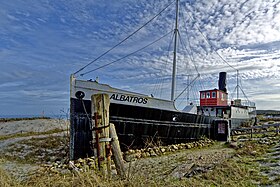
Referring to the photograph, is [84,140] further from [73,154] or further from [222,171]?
[222,171]

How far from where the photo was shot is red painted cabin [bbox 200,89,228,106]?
2062 centimetres

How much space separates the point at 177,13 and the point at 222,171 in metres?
9.94

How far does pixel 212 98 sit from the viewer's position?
20.8m

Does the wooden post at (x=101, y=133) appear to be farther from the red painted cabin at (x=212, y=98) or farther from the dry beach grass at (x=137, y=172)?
the red painted cabin at (x=212, y=98)

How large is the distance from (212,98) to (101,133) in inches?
713

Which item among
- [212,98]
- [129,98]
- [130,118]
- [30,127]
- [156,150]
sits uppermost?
[212,98]

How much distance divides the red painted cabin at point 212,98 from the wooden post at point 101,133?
17.7 meters

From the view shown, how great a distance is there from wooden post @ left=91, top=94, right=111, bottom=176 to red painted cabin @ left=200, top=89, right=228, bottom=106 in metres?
17.7

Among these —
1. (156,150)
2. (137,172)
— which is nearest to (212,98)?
(156,150)

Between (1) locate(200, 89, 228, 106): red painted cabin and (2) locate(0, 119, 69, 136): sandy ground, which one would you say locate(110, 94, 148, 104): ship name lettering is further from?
(1) locate(200, 89, 228, 106): red painted cabin

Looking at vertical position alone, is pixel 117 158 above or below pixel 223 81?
below

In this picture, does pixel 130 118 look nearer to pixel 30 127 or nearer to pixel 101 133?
pixel 101 133

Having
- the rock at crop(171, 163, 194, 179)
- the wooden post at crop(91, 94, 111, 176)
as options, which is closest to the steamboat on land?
the rock at crop(171, 163, 194, 179)

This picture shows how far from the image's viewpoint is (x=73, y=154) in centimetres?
834
